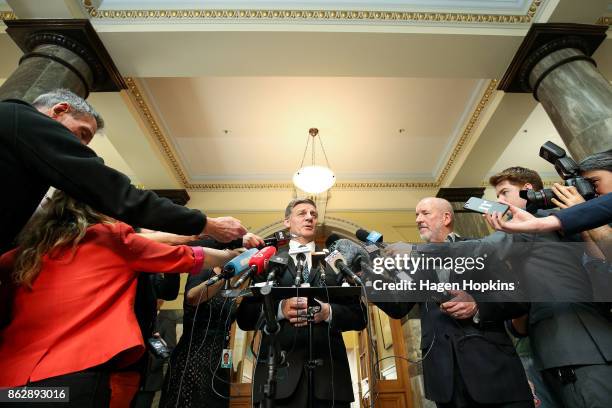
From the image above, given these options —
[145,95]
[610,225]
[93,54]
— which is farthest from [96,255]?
[145,95]

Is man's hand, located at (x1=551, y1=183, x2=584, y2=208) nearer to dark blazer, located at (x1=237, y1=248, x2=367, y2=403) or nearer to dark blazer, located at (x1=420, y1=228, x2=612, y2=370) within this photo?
dark blazer, located at (x1=420, y1=228, x2=612, y2=370)

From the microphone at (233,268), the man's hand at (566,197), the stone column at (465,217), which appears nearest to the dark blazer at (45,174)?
the microphone at (233,268)

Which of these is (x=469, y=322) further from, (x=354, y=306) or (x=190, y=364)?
(x=190, y=364)

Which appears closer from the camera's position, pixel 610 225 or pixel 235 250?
pixel 610 225

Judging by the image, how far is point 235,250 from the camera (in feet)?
5.34

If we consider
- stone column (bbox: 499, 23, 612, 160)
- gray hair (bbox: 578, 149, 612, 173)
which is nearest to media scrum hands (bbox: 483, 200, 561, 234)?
gray hair (bbox: 578, 149, 612, 173)

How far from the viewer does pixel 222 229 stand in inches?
55.0

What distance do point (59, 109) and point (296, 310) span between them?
113 cm

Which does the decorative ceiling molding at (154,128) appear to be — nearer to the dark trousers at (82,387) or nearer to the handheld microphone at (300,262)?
the handheld microphone at (300,262)

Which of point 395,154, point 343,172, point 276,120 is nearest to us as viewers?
point 276,120

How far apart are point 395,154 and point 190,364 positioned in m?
4.62

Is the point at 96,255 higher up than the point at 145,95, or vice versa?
the point at 145,95

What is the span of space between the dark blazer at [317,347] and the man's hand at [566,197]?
0.90 meters

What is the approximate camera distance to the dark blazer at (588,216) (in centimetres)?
120
